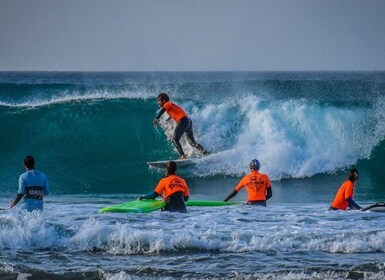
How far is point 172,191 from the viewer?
43.2 feet

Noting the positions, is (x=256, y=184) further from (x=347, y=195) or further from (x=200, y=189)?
(x=200, y=189)

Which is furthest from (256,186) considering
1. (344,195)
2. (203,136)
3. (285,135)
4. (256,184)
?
(285,135)

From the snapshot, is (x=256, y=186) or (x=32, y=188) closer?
(x=32, y=188)

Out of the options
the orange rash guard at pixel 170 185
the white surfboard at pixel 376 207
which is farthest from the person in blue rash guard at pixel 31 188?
the white surfboard at pixel 376 207

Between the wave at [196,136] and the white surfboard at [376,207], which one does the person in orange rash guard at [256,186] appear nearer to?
the white surfboard at [376,207]

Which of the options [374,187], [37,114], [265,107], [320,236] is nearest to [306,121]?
[265,107]

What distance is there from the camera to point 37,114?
82.7 ft

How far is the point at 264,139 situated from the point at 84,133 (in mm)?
5148

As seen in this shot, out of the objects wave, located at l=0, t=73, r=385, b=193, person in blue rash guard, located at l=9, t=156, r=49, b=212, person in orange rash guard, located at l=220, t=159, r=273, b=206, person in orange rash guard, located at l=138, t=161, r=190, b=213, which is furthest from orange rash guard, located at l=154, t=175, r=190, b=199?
wave, located at l=0, t=73, r=385, b=193

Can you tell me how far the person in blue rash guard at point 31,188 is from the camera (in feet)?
40.9

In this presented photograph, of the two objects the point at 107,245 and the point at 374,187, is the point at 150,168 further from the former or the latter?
the point at 107,245

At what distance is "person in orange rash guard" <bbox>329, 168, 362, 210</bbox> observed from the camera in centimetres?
1350

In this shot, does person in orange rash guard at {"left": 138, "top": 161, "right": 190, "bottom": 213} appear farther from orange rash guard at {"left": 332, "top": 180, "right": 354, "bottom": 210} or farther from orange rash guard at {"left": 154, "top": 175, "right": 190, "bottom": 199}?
orange rash guard at {"left": 332, "top": 180, "right": 354, "bottom": 210}

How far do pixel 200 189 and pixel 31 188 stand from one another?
6884mm
